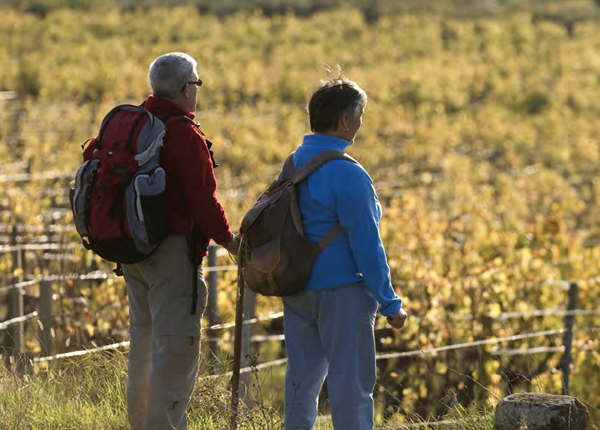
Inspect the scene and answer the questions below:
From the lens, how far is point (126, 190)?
3.51m

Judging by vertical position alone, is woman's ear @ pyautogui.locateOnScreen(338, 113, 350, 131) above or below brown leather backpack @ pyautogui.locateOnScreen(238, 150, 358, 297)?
above

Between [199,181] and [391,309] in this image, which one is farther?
[199,181]

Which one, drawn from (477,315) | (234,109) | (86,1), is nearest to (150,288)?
(477,315)

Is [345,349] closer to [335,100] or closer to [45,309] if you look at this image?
[335,100]

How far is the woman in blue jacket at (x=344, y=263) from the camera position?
10.8ft

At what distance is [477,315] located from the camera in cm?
707

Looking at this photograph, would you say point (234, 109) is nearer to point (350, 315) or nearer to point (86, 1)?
point (86, 1)

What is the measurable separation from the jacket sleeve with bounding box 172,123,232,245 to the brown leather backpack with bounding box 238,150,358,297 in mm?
136

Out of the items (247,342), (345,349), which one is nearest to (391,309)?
(345,349)

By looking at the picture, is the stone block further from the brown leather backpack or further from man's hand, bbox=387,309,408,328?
the brown leather backpack

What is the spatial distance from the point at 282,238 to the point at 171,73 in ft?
2.23

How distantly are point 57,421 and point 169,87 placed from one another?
139 cm

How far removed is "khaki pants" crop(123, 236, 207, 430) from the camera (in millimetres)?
3602

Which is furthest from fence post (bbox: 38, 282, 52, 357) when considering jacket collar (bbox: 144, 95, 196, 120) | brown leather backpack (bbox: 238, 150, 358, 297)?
brown leather backpack (bbox: 238, 150, 358, 297)
